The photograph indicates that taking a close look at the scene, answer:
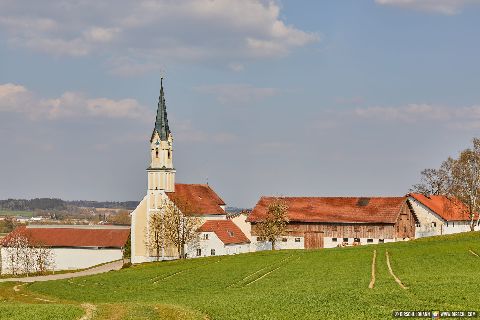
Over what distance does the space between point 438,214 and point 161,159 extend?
4987 centimetres

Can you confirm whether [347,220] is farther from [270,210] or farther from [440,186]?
[440,186]

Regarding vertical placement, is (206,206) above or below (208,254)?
above

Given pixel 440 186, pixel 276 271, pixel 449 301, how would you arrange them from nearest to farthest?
pixel 449 301
pixel 276 271
pixel 440 186

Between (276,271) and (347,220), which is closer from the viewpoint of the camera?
(276,271)

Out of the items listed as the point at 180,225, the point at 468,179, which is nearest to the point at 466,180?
the point at 468,179

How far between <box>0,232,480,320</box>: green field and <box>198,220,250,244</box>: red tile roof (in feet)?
41.0

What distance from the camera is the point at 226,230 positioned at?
103 m

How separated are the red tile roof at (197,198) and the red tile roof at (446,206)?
118 ft

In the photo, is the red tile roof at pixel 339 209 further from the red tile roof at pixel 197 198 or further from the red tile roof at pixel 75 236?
the red tile roof at pixel 75 236

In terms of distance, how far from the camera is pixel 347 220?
102250 mm

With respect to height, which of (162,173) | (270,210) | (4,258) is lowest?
(4,258)

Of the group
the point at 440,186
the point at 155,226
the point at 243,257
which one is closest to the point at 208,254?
the point at 155,226

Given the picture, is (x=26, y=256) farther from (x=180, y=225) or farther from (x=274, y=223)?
(x=274, y=223)

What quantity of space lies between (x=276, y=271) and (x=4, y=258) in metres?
64.9
